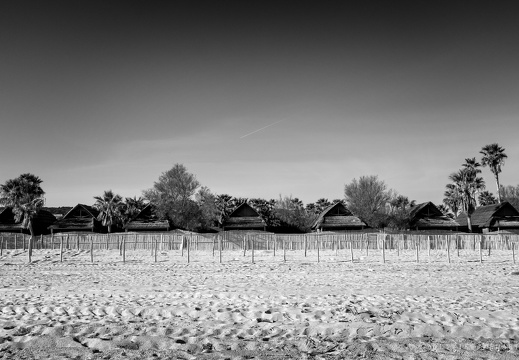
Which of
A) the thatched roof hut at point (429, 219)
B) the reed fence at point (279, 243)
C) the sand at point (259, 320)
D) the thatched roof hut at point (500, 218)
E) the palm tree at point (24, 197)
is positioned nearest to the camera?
the sand at point (259, 320)

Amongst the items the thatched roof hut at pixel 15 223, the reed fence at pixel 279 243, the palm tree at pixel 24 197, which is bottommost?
the reed fence at pixel 279 243

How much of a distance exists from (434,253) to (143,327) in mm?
26851

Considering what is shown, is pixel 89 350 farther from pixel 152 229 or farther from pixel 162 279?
pixel 152 229

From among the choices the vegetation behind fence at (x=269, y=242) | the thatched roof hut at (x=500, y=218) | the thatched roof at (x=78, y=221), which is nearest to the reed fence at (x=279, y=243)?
the vegetation behind fence at (x=269, y=242)

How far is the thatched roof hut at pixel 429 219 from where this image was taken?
51.0 m

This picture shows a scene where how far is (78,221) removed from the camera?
49.4m

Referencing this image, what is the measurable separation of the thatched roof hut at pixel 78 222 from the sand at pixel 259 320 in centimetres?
3786

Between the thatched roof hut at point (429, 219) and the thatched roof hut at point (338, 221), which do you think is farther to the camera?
the thatched roof hut at point (429, 219)

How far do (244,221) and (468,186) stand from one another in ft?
96.3

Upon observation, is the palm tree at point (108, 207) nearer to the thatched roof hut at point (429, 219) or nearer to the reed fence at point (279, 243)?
the reed fence at point (279, 243)

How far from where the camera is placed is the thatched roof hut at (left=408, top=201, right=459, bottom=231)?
50969 mm

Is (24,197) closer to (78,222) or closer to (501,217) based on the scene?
(78,222)

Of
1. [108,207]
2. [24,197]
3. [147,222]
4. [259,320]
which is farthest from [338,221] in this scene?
[259,320]

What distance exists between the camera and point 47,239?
3316 centimetres
